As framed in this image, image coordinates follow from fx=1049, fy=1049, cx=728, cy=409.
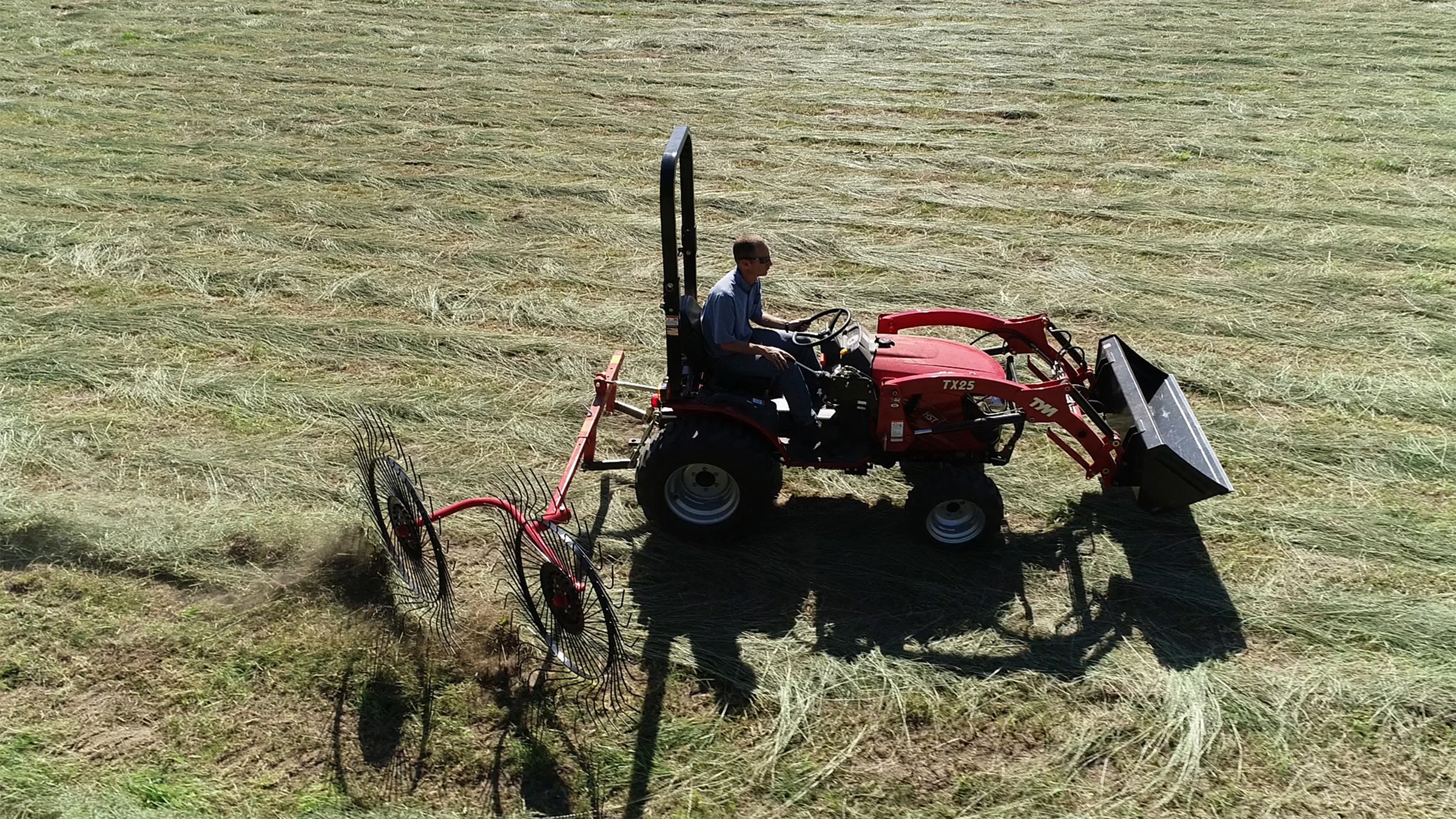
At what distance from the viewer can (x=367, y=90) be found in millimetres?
12344

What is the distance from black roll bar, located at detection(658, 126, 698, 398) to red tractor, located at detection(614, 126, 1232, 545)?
0.04 ft

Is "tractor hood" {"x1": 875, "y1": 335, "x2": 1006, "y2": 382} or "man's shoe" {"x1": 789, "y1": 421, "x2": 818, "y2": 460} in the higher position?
"tractor hood" {"x1": 875, "y1": 335, "x2": 1006, "y2": 382}

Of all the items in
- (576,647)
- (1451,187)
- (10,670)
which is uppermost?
(1451,187)

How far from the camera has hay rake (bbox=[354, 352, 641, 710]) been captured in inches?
160

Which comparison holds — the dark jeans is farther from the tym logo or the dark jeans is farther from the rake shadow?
the rake shadow

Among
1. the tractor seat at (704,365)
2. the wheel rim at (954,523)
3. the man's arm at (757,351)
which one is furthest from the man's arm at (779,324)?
the wheel rim at (954,523)

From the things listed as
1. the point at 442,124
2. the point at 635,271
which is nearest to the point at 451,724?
the point at 635,271

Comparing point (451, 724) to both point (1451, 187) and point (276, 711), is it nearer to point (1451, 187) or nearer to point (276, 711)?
point (276, 711)

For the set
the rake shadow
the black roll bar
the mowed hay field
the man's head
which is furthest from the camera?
the man's head

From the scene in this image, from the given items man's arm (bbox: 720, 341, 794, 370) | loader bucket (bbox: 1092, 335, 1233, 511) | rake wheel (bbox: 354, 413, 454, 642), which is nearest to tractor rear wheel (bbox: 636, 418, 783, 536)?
man's arm (bbox: 720, 341, 794, 370)

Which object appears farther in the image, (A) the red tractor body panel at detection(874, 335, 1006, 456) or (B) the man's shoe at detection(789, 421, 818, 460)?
(B) the man's shoe at detection(789, 421, 818, 460)

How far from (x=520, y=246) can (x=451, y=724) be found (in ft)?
16.8

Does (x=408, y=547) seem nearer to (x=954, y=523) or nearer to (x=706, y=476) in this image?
(x=706, y=476)

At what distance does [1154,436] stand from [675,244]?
2.30 metres
